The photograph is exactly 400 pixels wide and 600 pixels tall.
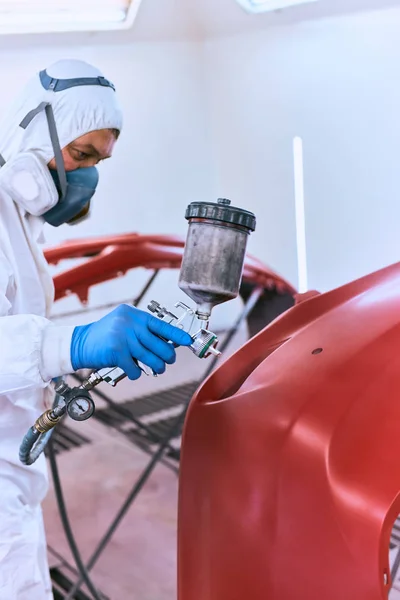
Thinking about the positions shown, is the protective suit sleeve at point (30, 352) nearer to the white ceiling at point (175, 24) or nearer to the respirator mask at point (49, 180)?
the respirator mask at point (49, 180)

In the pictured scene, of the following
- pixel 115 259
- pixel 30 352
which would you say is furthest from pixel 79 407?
pixel 115 259

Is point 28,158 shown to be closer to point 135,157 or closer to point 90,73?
point 90,73

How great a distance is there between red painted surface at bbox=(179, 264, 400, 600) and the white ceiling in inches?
62.7

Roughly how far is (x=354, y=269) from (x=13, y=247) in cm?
117

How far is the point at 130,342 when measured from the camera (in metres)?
0.90

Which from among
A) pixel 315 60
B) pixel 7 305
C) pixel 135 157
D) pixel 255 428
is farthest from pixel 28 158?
pixel 135 157

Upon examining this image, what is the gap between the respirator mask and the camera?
1.17m

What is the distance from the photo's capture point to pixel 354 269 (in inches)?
80.0

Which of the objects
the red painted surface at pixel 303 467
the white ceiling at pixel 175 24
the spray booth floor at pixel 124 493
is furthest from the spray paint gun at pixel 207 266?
the white ceiling at pixel 175 24

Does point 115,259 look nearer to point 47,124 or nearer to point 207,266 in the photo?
point 47,124

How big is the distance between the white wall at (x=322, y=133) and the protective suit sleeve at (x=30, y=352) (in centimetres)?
111

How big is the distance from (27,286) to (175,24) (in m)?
2.11

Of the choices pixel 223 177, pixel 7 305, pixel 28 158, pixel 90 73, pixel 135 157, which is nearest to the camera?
pixel 7 305

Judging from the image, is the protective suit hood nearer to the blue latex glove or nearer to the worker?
the worker
